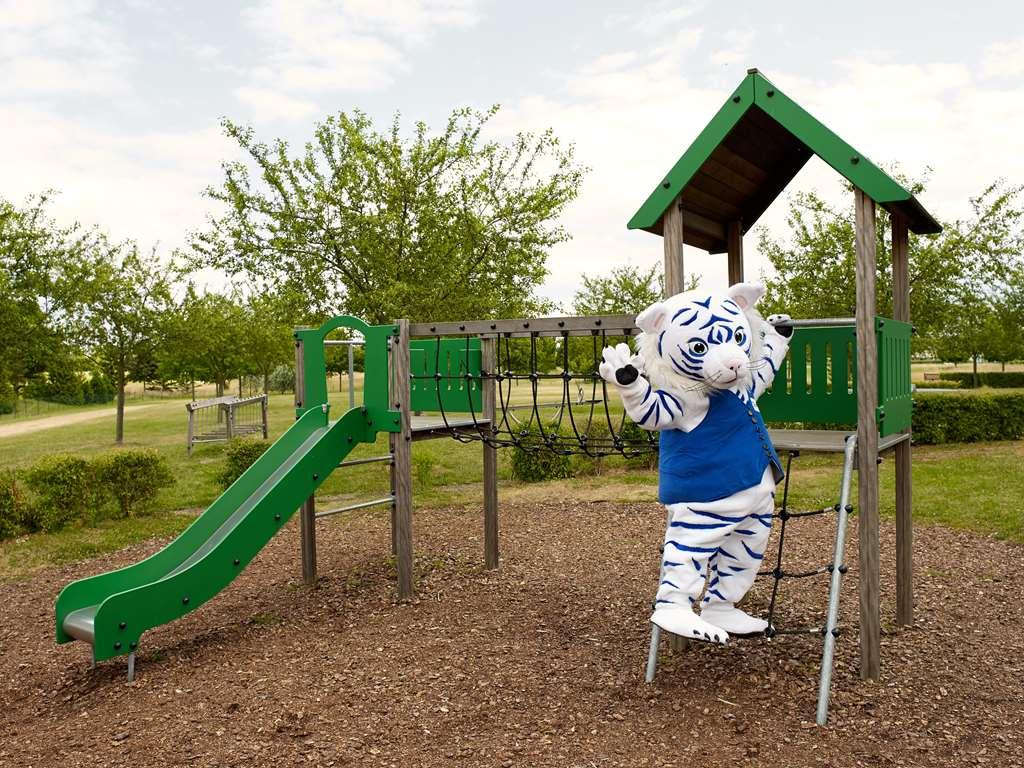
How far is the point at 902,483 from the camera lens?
16.9ft

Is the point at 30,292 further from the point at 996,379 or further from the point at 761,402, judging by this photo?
the point at 996,379

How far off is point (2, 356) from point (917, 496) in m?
13.3

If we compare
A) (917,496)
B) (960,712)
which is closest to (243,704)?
(960,712)

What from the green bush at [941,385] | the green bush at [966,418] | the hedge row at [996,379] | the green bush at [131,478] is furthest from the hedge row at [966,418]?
the hedge row at [996,379]

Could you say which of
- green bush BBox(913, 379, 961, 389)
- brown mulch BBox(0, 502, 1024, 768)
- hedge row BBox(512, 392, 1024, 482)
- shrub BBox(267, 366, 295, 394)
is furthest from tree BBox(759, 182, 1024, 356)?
shrub BBox(267, 366, 295, 394)

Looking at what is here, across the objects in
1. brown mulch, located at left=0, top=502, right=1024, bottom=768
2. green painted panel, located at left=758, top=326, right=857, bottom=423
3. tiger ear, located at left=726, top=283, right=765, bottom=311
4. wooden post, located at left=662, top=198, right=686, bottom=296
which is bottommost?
brown mulch, located at left=0, top=502, right=1024, bottom=768

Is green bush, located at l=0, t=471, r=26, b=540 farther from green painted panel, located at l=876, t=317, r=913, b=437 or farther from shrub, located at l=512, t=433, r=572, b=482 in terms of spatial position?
green painted panel, located at l=876, t=317, r=913, b=437

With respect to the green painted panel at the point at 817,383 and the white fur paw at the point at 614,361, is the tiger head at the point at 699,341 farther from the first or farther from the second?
the green painted panel at the point at 817,383

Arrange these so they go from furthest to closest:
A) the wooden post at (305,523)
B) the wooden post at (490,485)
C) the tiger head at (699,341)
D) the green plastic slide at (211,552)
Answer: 1. the wooden post at (490,485)
2. the wooden post at (305,523)
3. the green plastic slide at (211,552)
4. the tiger head at (699,341)

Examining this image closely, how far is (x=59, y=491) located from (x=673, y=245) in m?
7.63

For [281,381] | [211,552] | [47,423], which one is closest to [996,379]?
[281,381]

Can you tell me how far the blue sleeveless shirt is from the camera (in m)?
4.04

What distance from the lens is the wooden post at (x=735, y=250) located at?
225 inches

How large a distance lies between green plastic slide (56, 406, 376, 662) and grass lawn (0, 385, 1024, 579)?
2968 mm
